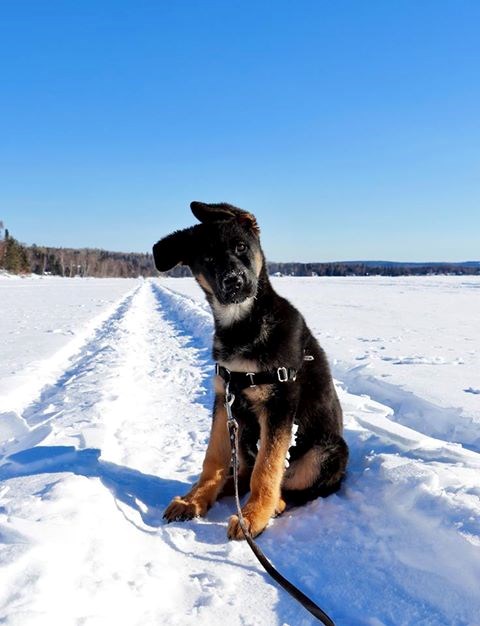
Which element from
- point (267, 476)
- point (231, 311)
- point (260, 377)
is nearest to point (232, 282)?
point (231, 311)

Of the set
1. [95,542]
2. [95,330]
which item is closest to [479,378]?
[95,542]

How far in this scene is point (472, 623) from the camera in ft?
6.97

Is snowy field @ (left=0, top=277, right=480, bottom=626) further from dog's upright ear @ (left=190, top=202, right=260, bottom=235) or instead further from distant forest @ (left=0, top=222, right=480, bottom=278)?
distant forest @ (left=0, top=222, right=480, bottom=278)

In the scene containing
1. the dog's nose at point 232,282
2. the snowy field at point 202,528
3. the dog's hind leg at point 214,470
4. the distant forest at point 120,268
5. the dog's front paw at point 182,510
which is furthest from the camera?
the distant forest at point 120,268

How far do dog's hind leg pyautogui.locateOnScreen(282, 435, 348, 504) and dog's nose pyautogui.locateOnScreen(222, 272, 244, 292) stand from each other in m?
1.24

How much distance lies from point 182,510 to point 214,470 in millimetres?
358

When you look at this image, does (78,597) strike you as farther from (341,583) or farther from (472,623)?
(472,623)

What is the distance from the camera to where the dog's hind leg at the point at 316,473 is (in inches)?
131

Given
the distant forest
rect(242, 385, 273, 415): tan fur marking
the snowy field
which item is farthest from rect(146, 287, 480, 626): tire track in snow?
the distant forest

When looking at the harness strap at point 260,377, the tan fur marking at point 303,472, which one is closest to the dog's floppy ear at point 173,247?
the harness strap at point 260,377

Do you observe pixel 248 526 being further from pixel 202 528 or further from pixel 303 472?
pixel 303 472

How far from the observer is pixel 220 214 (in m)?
3.24

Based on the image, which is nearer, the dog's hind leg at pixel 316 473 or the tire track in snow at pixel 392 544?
the tire track in snow at pixel 392 544

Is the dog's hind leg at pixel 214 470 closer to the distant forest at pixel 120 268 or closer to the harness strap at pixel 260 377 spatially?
the harness strap at pixel 260 377
